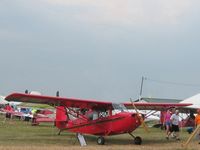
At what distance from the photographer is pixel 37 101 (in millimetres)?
19859

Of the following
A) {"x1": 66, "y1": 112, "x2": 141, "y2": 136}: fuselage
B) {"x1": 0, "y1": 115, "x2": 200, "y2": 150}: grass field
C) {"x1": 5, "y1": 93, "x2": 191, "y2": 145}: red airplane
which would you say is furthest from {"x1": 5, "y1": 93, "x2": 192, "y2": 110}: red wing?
{"x1": 0, "y1": 115, "x2": 200, "y2": 150}: grass field

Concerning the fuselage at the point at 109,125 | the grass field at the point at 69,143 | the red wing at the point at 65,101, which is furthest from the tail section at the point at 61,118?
the red wing at the point at 65,101

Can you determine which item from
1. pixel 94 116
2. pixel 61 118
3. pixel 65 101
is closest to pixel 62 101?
pixel 65 101

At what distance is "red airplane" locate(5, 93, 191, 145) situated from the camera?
18.4 m

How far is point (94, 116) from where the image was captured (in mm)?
20094

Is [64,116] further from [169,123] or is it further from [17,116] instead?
[17,116]

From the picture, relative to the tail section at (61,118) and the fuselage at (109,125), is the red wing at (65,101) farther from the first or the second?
the tail section at (61,118)

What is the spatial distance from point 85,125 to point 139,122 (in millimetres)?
3085

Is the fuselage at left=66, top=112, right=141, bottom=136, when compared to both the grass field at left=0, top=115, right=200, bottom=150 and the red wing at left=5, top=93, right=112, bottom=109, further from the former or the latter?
the red wing at left=5, top=93, right=112, bottom=109

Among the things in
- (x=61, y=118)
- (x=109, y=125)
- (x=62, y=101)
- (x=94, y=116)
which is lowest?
(x=109, y=125)

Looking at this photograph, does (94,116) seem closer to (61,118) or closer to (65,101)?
(65,101)

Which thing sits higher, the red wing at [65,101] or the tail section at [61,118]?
the red wing at [65,101]

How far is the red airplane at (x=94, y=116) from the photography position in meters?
18.4

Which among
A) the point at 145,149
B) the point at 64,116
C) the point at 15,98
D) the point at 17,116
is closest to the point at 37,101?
the point at 15,98
